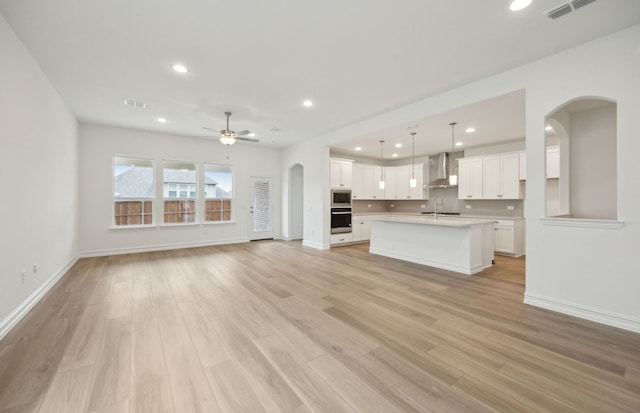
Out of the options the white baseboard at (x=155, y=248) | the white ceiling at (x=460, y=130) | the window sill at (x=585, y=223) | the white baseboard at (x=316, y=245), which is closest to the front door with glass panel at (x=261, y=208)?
the white baseboard at (x=155, y=248)

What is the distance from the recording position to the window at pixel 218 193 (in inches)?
293

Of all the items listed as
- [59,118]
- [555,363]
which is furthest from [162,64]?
[555,363]

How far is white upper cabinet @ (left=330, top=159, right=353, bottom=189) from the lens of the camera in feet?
23.6

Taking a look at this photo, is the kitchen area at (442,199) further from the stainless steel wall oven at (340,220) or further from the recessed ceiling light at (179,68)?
the recessed ceiling light at (179,68)

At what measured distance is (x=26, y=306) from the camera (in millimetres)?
2961

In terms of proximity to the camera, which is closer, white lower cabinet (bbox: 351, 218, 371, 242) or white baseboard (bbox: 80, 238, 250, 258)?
white baseboard (bbox: 80, 238, 250, 258)

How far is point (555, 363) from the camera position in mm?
2020

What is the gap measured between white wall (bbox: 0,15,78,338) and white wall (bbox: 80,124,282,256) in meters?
1.42

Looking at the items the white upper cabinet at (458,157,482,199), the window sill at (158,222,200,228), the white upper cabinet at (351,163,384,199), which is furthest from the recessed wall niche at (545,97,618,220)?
the window sill at (158,222,200,228)

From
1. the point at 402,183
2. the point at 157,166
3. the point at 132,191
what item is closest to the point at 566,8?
the point at 402,183

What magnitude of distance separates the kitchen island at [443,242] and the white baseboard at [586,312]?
1.40m

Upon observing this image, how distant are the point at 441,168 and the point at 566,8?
565 centimetres

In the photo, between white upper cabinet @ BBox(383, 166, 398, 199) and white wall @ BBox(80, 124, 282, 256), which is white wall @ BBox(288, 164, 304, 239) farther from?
white upper cabinet @ BBox(383, 166, 398, 199)

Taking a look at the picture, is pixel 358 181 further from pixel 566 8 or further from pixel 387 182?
pixel 566 8
